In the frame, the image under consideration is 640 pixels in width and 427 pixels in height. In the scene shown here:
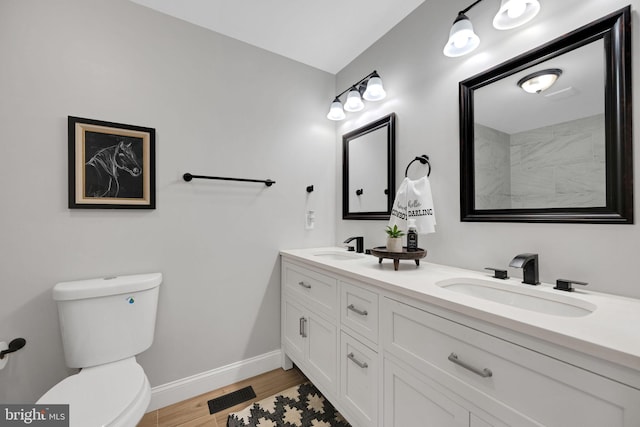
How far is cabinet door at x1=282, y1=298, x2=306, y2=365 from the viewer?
1.73m

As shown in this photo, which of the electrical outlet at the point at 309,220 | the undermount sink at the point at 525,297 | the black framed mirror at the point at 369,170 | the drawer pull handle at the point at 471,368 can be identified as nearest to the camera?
the drawer pull handle at the point at 471,368

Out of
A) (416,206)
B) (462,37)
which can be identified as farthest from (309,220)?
(462,37)

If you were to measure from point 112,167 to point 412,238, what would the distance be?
1723 millimetres

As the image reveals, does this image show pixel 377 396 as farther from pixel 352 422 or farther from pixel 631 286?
pixel 631 286

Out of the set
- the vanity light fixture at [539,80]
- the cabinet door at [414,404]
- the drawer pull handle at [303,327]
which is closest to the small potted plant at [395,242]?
the cabinet door at [414,404]

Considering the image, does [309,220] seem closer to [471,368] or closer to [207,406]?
[207,406]

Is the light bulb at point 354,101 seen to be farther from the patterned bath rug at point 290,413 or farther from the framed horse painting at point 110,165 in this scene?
the patterned bath rug at point 290,413

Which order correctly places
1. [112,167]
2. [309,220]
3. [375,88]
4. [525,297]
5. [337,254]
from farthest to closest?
[309,220]
[337,254]
[375,88]
[112,167]
[525,297]

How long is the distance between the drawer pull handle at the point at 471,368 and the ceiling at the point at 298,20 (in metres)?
1.87

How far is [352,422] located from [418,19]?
2.27 metres

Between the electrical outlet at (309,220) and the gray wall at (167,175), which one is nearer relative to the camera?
the gray wall at (167,175)

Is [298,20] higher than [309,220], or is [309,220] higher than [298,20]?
[298,20]

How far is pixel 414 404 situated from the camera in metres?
0.96

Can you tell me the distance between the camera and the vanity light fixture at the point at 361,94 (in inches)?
68.2
